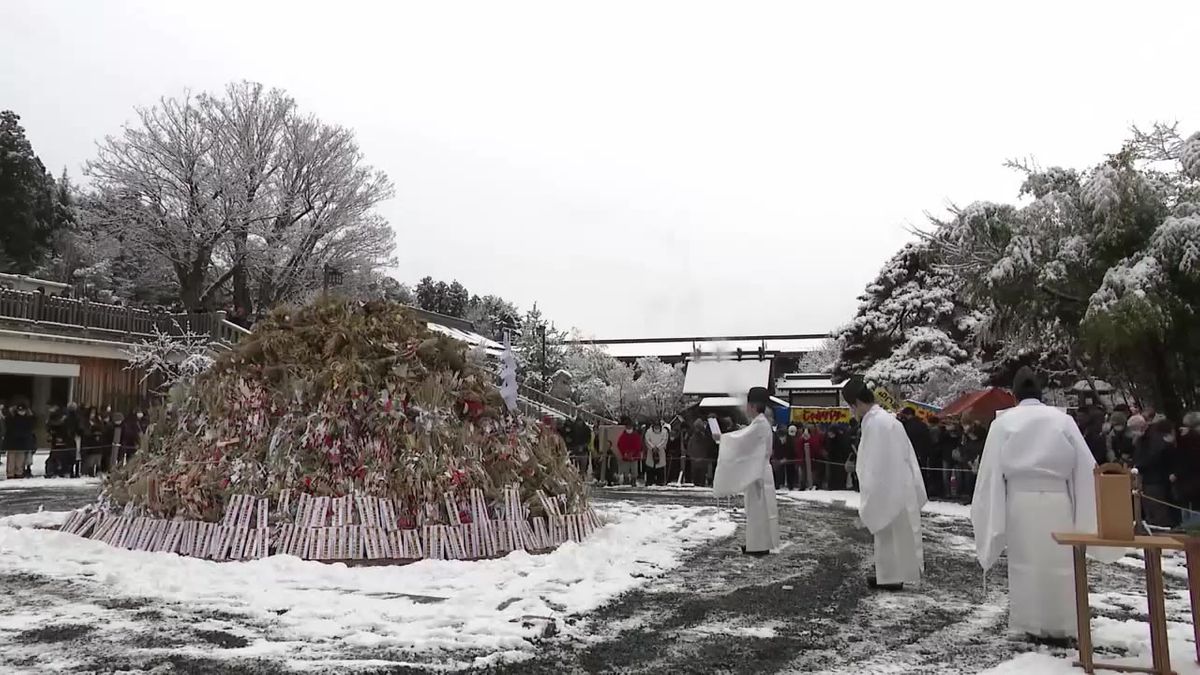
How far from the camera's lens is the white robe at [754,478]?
930cm

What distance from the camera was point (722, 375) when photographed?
114 feet

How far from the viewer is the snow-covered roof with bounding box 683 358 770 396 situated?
3188cm

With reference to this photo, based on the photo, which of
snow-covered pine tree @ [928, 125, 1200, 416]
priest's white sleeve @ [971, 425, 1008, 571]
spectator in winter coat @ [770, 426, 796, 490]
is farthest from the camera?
spectator in winter coat @ [770, 426, 796, 490]

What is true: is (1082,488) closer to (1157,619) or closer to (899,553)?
(1157,619)

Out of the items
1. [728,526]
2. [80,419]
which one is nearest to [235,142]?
[80,419]

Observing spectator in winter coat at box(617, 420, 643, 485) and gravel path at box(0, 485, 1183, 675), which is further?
spectator in winter coat at box(617, 420, 643, 485)

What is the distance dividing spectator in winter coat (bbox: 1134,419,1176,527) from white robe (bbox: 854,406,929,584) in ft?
15.3

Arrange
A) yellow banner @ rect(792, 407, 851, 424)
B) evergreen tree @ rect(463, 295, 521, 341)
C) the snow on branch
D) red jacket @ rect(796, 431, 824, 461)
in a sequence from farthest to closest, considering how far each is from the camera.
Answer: evergreen tree @ rect(463, 295, 521, 341), the snow on branch, yellow banner @ rect(792, 407, 851, 424), red jacket @ rect(796, 431, 824, 461)

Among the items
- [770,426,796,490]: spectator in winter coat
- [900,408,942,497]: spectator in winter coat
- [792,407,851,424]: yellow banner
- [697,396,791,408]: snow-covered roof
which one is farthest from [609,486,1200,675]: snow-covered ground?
[697,396,791,408]: snow-covered roof

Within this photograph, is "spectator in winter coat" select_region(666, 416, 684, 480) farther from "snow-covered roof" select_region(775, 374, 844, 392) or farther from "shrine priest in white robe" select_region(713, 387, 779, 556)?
"snow-covered roof" select_region(775, 374, 844, 392)

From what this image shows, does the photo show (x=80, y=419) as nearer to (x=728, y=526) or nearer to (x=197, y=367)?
(x=197, y=367)

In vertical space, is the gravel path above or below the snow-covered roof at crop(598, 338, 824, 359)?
below

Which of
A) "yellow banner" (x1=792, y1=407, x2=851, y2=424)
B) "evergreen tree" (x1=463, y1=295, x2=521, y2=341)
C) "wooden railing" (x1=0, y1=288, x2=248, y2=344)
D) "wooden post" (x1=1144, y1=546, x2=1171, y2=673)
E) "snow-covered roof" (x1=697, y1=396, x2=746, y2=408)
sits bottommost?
"wooden post" (x1=1144, y1=546, x2=1171, y2=673)

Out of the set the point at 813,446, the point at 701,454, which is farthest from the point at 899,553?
the point at 701,454
